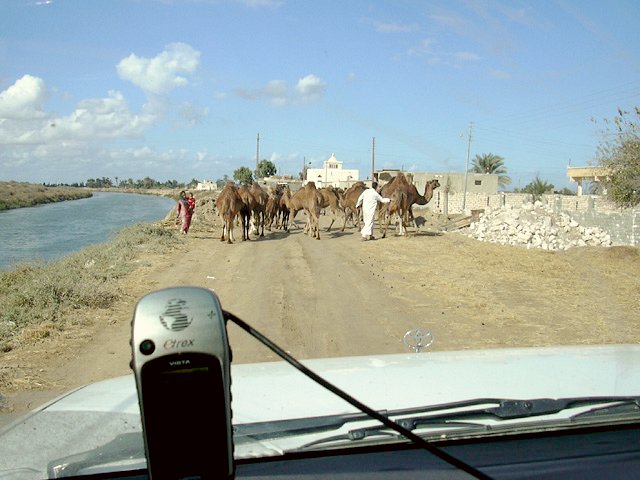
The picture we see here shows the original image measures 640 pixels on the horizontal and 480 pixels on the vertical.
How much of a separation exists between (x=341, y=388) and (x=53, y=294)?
29.4ft

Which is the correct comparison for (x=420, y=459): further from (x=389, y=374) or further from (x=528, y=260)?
(x=528, y=260)

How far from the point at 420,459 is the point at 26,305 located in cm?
976

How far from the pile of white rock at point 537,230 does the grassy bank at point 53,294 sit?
43.4 ft

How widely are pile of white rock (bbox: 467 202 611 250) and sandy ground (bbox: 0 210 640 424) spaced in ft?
7.77

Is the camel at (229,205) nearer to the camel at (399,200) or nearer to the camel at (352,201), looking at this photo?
the camel at (399,200)

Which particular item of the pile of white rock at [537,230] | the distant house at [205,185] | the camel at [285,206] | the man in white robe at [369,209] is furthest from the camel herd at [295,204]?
the distant house at [205,185]

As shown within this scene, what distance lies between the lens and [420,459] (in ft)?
6.94

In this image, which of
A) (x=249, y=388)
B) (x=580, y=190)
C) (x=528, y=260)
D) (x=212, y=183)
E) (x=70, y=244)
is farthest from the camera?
(x=212, y=183)

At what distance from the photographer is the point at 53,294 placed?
35.4ft

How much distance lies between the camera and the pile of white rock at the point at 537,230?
2264 cm

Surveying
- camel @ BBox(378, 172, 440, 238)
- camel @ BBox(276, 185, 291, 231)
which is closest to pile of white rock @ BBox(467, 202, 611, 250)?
camel @ BBox(378, 172, 440, 238)

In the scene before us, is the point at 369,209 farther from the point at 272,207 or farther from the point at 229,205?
the point at 272,207

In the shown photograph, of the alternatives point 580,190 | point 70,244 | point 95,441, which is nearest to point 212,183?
point 580,190

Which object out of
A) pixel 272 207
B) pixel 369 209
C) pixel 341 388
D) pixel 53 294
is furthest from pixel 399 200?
pixel 341 388
